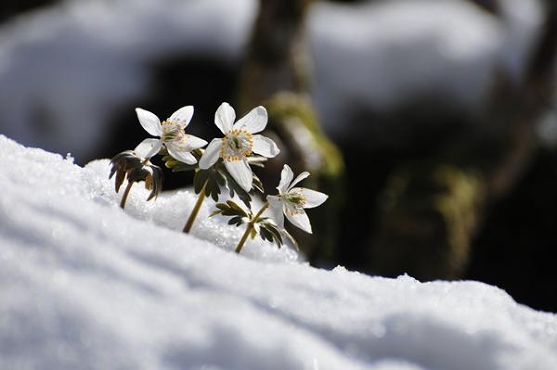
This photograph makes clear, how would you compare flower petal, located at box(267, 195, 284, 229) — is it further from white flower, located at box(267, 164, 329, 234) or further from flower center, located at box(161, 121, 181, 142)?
flower center, located at box(161, 121, 181, 142)

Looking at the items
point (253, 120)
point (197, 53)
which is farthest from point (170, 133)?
point (197, 53)

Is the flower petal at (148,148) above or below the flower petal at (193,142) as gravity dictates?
below

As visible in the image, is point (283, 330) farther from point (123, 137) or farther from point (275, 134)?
point (123, 137)

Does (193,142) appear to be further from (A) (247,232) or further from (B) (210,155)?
(A) (247,232)

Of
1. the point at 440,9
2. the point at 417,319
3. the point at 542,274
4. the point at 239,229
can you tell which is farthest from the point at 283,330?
the point at 440,9

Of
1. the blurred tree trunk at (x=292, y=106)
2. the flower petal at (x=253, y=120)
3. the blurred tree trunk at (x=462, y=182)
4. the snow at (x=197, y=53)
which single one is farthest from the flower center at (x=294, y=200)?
the snow at (x=197, y=53)

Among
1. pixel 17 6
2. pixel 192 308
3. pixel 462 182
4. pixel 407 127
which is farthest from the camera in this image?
pixel 17 6

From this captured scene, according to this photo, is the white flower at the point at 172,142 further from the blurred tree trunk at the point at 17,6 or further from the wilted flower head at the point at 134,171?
the blurred tree trunk at the point at 17,6
